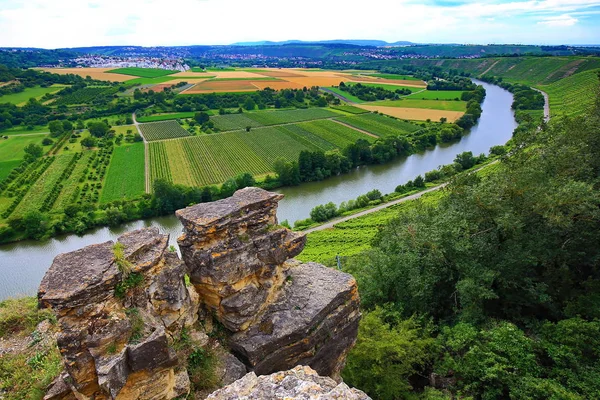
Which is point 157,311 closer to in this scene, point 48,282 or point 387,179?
point 48,282

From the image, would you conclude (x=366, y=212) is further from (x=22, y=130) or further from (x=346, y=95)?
(x=346, y=95)

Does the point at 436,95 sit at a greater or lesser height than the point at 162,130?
greater

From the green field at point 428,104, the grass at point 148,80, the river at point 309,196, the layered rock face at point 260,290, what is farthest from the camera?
the grass at point 148,80

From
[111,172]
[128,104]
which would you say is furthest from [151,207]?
[128,104]

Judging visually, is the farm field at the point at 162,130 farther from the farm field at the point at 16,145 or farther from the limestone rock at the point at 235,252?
the limestone rock at the point at 235,252

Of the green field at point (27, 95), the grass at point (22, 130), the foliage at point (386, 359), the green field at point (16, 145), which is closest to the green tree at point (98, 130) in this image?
the green field at point (16, 145)

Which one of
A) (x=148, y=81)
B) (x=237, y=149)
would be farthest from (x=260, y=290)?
(x=148, y=81)

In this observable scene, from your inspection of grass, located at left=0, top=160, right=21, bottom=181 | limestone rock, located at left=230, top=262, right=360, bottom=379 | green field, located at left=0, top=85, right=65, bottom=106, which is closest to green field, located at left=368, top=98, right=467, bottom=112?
grass, located at left=0, top=160, right=21, bottom=181
